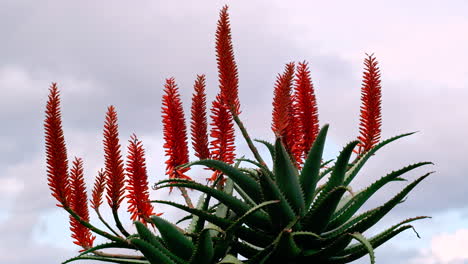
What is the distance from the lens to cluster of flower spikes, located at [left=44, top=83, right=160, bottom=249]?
4.34 meters

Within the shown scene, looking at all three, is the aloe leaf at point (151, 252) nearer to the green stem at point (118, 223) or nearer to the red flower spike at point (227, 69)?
the green stem at point (118, 223)

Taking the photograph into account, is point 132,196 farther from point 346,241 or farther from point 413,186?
point 413,186

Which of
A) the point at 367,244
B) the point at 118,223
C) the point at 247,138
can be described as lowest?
the point at 367,244

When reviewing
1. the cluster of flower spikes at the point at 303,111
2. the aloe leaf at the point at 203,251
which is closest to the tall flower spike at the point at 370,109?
the cluster of flower spikes at the point at 303,111

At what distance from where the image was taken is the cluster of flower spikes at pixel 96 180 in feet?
14.3

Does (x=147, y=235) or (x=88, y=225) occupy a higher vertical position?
(x=88, y=225)

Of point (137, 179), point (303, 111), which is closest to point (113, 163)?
point (137, 179)

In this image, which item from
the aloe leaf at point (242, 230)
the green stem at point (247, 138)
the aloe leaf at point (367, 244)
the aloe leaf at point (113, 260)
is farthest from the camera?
the green stem at point (247, 138)

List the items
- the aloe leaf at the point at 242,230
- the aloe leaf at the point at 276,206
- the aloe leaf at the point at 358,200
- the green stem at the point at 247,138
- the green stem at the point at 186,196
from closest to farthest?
the aloe leaf at the point at 276,206 → the aloe leaf at the point at 242,230 → the aloe leaf at the point at 358,200 → the green stem at the point at 247,138 → the green stem at the point at 186,196

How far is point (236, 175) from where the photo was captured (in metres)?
4.15

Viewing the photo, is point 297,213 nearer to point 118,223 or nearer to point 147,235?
point 147,235

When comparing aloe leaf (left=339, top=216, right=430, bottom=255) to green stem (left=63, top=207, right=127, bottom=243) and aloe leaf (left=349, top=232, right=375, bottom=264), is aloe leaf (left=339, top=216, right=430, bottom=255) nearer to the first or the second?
aloe leaf (left=349, top=232, right=375, bottom=264)

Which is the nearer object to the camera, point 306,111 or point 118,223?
point 118,223

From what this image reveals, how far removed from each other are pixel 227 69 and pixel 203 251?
1.24 metres
